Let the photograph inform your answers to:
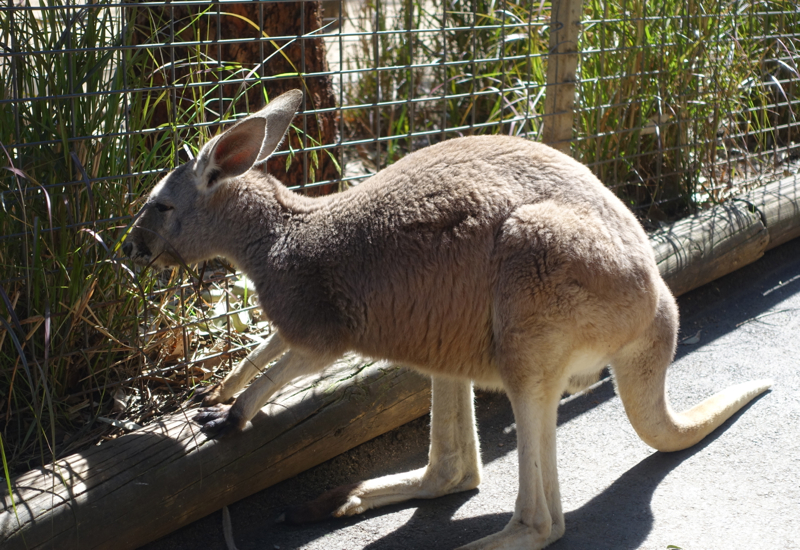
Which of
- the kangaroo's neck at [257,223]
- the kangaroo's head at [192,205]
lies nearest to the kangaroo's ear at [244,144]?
the kangaroo's head at [192,205]

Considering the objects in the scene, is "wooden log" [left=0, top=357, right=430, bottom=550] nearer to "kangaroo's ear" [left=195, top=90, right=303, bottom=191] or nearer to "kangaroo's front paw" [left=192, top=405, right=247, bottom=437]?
"kangaroo's front paw" [left=192, top=405, right=247, bottom=437]

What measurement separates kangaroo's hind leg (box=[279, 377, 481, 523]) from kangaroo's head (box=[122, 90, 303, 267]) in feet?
3.85

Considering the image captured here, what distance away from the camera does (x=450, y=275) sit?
3.03m

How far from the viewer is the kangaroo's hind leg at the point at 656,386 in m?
3.19

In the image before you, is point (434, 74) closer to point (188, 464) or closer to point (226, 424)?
point (226, 424)

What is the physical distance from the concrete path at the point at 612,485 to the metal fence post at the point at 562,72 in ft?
4.96

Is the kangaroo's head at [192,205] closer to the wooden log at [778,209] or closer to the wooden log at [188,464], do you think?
the wooden log at [188,464]

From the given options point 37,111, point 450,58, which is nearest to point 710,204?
point 450,58

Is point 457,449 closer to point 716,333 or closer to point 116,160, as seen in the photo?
point 116,160

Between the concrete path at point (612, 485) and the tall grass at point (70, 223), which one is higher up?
the tall grass at point (70, 223)

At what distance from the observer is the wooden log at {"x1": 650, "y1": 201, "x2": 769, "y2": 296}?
485cm

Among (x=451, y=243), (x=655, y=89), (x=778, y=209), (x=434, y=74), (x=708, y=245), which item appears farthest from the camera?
(x=434, y=74)

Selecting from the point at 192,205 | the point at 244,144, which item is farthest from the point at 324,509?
the point at 244,144

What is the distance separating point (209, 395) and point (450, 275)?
1247mm
